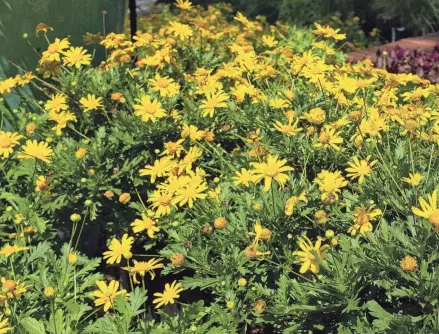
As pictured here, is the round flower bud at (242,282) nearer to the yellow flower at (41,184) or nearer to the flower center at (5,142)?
the yellow flower at (41,184)

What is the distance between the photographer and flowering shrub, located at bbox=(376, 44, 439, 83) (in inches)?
139

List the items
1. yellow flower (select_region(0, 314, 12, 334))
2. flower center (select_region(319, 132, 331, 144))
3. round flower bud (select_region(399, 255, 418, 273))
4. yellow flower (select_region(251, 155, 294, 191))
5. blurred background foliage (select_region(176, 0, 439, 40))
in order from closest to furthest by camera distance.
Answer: round flower bud (select_region(399, 255, 418, 273))
yellow flower (select_region(0, 314, 12, 334))
yellow flower (select_region(251, 155, 294, 191))
flower center (select_region(319, 132, 331, 144))
blurred background foliage (select_region(176, 0, 439, 40))

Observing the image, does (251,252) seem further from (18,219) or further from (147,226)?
(18,219)

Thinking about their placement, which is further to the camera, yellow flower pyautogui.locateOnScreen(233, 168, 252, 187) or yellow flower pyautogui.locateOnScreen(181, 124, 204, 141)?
yellow flower pyautogui.locateOnScreen(181, 124, 204, 141)

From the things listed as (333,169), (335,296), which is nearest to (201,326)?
(335,296)

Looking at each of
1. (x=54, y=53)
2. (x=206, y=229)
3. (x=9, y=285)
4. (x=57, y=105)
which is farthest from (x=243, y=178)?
(x=54, y=53)

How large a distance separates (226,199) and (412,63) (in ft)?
7.30

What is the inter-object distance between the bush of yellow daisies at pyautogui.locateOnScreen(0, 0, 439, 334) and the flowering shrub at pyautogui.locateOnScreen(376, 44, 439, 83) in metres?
1.04

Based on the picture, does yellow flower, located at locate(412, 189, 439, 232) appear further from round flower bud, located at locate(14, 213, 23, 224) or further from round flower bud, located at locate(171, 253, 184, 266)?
round flower bud, located at locate(14, 213, 23, 224)

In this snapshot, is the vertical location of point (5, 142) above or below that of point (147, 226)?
above

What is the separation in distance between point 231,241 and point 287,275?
0.18 metres

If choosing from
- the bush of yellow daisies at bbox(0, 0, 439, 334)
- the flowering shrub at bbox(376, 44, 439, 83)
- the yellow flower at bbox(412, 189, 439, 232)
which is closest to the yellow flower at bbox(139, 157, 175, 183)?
the bush of yellow daisies at bbox(0, 0, 439, 334)

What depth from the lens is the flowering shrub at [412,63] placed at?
3521 millimetres

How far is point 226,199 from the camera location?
1819 mm
